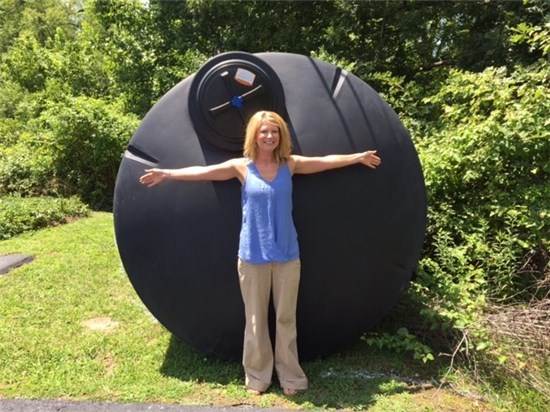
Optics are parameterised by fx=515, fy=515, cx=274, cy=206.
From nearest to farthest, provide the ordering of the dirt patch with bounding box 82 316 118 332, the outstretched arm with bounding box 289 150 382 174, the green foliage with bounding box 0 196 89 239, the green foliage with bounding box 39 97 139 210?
the outstretched arm with bounding box 289 150 382 174, the dirt patch with bounding box 82 316 118 332, the green foliage with bounding box 0 196 89 239, the green foliage with bounding box 39 97 139 210

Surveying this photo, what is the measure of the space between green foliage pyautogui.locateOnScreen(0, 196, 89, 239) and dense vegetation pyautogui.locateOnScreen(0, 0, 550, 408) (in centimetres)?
105

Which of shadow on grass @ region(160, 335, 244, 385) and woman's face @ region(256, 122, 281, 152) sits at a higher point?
woman's face @ region(256, 122, 281, 152)

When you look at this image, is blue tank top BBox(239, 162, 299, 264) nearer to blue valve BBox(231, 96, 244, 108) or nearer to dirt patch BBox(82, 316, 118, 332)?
blue valve BBox(231, 96, 244, 108)

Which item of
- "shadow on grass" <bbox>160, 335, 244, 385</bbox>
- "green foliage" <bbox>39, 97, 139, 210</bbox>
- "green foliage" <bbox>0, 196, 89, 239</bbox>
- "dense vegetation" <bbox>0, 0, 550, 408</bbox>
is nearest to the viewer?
"shadow on grass" <bbox>160, 335, 244, 385</bbox>

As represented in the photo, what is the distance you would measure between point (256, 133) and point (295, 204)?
1.52ft

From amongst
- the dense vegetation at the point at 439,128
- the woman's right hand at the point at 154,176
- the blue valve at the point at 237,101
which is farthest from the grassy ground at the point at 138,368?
the blue valve at the point at 237,101

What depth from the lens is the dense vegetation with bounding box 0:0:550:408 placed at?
11.4 ft

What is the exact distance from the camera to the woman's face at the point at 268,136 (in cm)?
274

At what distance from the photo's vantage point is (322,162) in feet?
9.40

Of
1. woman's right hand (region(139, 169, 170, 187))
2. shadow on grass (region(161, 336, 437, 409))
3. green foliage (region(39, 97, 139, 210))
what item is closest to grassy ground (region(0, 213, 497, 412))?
shadow on grass (region(161, 336, 437, 409))

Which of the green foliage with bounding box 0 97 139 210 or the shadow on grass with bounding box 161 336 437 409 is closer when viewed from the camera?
the shadow on grass with bounding box 161 336 437 409

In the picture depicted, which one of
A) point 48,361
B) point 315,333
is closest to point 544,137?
point 315,333

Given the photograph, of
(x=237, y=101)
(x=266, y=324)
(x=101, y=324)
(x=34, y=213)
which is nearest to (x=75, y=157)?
(x=34, y=213)

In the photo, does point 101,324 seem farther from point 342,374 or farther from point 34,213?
point 34,213
